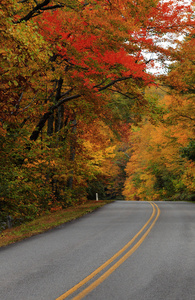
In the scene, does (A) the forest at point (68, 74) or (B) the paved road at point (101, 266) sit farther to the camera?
(A) the forest at point (68, 74)

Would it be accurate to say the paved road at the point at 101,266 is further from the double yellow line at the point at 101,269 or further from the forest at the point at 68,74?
the forest at the point at 68,74

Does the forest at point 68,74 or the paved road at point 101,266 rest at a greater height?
the forest at point 68,74

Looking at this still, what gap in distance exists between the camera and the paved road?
5500 mm

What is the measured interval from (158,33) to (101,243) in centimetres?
1145

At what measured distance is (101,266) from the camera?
7.13 meters

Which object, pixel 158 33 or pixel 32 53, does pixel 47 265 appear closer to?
pixel 32 53

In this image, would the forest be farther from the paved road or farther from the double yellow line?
the double yellow line

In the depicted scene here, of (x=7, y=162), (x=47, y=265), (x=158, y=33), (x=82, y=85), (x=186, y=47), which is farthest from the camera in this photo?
(x=186, y=47)

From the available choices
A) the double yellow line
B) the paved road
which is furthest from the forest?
the double yellow line

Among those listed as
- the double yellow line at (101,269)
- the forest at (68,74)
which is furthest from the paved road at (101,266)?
the forest at (68,74)

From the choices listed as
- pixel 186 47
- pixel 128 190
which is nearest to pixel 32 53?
pixel 186 47

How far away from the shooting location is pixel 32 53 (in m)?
7.58

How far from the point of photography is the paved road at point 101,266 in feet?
18.0

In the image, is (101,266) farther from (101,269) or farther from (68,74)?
(68,74)
